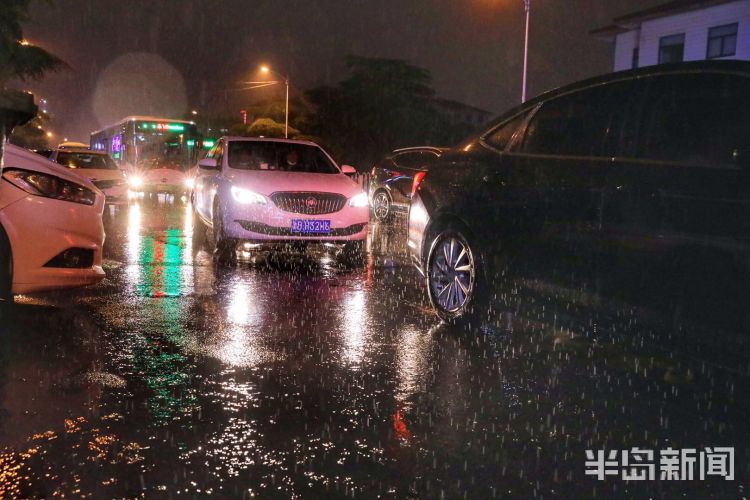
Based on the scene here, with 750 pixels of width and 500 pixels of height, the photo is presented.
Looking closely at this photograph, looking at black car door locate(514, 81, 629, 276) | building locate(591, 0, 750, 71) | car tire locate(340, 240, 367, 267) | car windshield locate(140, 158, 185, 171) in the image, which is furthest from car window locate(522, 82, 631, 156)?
building locate(591, 0, 750, 71)

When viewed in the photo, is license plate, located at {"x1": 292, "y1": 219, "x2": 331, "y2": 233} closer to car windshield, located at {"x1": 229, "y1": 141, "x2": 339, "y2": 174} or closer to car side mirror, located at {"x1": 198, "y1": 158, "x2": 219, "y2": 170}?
car windshield, located at {"x1": 229, "y1": 141, "x2": 339, "y2": 174}

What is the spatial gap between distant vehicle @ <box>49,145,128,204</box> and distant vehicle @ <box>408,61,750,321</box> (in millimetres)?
17056

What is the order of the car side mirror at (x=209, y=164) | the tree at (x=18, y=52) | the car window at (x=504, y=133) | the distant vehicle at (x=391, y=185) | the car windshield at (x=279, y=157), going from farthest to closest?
1. the tree at (x=18, y=52)
2. the distant vehicle at (x=391, y=185)
3. the car windshield at (x=279, y=157)
4. the car side mirror at (x=209, y=164)
5. the car window at (x=504, y=133)

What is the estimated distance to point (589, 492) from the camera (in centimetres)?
323

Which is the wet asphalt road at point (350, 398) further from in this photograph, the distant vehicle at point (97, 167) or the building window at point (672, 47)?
the building window at point (672, 47)

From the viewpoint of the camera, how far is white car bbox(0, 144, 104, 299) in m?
5.57

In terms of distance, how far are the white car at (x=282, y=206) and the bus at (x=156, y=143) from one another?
18.9m

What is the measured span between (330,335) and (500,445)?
8.30 ft

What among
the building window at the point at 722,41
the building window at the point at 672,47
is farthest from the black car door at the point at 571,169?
the building window at the point at 672,47

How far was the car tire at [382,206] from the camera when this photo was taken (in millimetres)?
19281

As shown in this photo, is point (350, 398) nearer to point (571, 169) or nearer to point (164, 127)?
point (571, 169)

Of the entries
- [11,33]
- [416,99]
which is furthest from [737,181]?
[416,99]

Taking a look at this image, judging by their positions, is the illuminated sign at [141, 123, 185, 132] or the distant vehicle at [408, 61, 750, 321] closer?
the distant vehicle at [408, 61, 750, 321]

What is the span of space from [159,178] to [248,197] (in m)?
19.1
